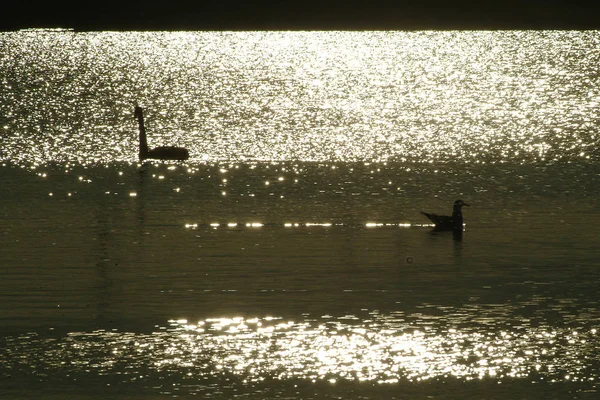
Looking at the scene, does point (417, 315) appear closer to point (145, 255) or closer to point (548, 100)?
point (145, 255)

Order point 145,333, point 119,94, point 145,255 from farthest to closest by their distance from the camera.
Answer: point 119,94
point 145,255
point 145,333

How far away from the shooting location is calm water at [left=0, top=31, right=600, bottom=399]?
22.0 m

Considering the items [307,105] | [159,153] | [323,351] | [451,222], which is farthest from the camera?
[307,105]

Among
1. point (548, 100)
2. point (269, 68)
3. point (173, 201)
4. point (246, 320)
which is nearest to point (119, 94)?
point (548, 100)

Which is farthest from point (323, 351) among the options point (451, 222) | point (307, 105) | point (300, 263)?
point (307, 105)

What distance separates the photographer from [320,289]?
93.0ft

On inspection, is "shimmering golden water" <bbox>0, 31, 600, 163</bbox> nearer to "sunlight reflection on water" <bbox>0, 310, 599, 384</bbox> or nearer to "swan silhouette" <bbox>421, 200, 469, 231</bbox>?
"swan silhouette" <bbox>421, 200, 469, 231</bbox>

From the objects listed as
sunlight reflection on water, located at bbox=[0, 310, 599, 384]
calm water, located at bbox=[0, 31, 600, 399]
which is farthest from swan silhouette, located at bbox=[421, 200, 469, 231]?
sunlight reflection on water, located at bbox=[0, 310, 599, 384]

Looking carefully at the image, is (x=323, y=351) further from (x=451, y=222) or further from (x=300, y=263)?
(x=451, y=222)

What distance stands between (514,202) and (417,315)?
17.2m

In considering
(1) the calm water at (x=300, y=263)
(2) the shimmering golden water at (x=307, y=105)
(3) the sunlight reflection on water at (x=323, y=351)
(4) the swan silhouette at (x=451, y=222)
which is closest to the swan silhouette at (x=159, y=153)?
(1) the calm water at (x=300, y=263)

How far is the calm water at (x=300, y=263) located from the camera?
2195 centimetres

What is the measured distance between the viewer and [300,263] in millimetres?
31453

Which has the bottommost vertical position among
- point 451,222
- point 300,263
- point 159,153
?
point 300,263
